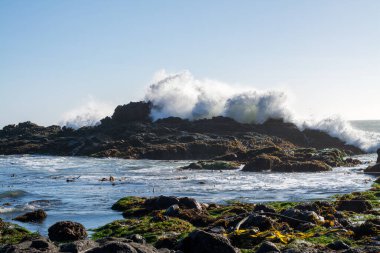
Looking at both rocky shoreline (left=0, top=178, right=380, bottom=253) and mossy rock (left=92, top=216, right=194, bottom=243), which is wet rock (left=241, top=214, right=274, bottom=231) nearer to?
rocky shoreline (left=0, top=178, right=380, bottom=253)

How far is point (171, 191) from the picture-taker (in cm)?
2420

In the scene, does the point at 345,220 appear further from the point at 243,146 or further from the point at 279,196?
the point at 243,146

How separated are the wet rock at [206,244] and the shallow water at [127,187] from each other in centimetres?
648

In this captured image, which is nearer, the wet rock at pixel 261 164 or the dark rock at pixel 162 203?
the dark rock at pixel 162 203

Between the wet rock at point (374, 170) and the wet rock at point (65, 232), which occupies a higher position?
the wet rock at point (374, 170)

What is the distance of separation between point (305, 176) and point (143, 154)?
755 inches

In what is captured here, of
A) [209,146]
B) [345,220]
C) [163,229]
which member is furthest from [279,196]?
[209,146]

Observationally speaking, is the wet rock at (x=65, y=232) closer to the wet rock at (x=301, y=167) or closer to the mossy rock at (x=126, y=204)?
the mossy rock at (x=126, y=204)

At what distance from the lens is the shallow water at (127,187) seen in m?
18.9

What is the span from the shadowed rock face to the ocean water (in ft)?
28.2

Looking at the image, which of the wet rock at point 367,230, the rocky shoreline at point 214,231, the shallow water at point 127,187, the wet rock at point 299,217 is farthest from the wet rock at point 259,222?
the shallow water at point 127,187

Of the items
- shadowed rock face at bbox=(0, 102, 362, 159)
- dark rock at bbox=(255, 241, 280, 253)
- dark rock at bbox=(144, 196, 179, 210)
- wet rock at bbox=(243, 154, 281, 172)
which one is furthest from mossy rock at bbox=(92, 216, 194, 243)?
shadowed rock face at bbox=(0, 102, 362, 159)

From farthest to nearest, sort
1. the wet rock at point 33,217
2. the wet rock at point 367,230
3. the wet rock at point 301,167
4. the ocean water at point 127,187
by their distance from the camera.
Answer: the wet rock at point 301,167 < the ocean water at point 127,187 < the wet rock at point 33,217 < the wet rock at point 367,230

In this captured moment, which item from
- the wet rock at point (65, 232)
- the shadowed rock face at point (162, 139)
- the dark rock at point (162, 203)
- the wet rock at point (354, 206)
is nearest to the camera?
the wet rock at point (65, 232)
